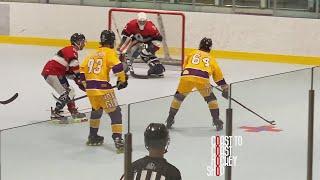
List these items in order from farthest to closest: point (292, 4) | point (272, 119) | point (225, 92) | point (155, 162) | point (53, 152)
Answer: point (292, 4), point (272, 119), point (225, 92), point (53, 152), point (155, 162)

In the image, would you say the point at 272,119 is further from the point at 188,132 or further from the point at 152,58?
the point at 152,58

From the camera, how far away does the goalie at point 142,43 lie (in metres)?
12.2

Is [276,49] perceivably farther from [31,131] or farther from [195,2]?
[31,131]

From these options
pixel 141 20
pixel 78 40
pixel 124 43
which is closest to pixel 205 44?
pixel 78 40

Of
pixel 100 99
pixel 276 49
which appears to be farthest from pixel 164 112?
pixel 276 49

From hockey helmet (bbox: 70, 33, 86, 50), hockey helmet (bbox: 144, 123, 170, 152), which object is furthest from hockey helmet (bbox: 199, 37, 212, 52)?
hockey helmet (bbox: 144, 123, 170, 152)

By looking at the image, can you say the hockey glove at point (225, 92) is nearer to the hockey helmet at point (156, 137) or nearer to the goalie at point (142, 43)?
the hockey helmet at point (156, 137)

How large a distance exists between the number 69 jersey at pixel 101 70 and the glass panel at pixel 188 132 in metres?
2.50

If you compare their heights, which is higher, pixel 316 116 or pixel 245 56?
pixel 316 116

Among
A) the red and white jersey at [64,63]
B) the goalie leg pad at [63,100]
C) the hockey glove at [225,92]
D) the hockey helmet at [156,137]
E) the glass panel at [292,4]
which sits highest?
the glass panel at [292,4]

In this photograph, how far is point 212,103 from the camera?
15.9 ft

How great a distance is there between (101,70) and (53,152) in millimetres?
3626

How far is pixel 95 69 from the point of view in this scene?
784cm

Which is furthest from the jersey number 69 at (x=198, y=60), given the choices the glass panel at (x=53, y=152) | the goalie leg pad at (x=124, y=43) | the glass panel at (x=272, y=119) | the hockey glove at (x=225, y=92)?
the goalie leg pad at (x=124, y=43)
